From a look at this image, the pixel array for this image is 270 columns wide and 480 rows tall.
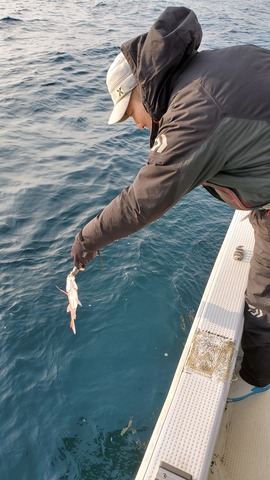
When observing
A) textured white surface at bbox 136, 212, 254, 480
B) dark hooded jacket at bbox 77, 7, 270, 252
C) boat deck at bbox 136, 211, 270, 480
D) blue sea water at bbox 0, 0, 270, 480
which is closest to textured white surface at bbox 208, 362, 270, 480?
boat deck at bbox 136, 211, 270, 480

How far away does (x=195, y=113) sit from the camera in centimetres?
187

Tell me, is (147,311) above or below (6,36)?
below

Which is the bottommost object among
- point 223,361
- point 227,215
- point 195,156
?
point 227,215

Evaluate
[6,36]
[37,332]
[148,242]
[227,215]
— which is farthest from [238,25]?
[37,332]

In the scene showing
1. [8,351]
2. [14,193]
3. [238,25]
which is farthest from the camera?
[238,25]

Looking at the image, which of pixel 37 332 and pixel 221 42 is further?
Answer: pixel 221 42

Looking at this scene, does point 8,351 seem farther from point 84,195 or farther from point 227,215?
point 227,215

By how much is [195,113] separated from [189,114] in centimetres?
3

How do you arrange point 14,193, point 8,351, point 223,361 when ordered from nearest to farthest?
point 223,361, point 8,351, point 14,193

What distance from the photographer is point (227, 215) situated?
23.0 feet

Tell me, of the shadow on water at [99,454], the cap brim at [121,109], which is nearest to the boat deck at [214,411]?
the shadow on water at [99,454]

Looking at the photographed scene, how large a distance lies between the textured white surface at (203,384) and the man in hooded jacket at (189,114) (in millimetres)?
1267

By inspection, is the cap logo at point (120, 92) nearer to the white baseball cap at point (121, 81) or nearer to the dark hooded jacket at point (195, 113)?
the white baseball cap at point (121, 81)

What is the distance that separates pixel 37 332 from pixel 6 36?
1570 centimetres
